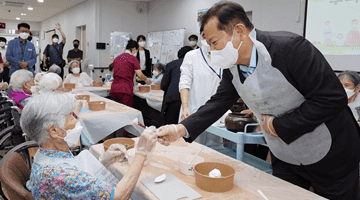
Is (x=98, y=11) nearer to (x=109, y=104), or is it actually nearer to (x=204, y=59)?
(x=109, y=104)

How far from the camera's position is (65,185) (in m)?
1.03

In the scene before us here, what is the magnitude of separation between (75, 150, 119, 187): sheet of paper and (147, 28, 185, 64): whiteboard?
6.23 meters

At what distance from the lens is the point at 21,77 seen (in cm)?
290

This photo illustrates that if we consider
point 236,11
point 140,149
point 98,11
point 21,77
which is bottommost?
point 140,149

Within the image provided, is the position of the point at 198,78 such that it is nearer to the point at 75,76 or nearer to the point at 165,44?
the point at 75,76

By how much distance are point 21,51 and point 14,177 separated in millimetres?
5444

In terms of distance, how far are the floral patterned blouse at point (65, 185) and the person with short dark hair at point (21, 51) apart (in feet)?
17.4

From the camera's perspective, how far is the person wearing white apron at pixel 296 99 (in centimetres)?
111

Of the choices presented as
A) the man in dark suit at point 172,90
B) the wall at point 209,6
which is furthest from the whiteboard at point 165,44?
the man in dark suit at point 172,90

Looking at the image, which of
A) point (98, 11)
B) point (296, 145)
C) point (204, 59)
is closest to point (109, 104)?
point (204, 59)

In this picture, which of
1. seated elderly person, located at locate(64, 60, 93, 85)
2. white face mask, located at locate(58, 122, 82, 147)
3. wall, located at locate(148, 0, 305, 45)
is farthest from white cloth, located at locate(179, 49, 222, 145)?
seated elderly person, located at locate(64, 60, 93, 85)

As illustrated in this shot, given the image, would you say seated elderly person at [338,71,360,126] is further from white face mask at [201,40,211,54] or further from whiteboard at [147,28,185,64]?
whiteboard at [147,28,185,64]

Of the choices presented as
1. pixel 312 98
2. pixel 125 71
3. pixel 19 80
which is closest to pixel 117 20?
pixel 125 71

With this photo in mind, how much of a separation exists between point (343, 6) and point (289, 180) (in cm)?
342
